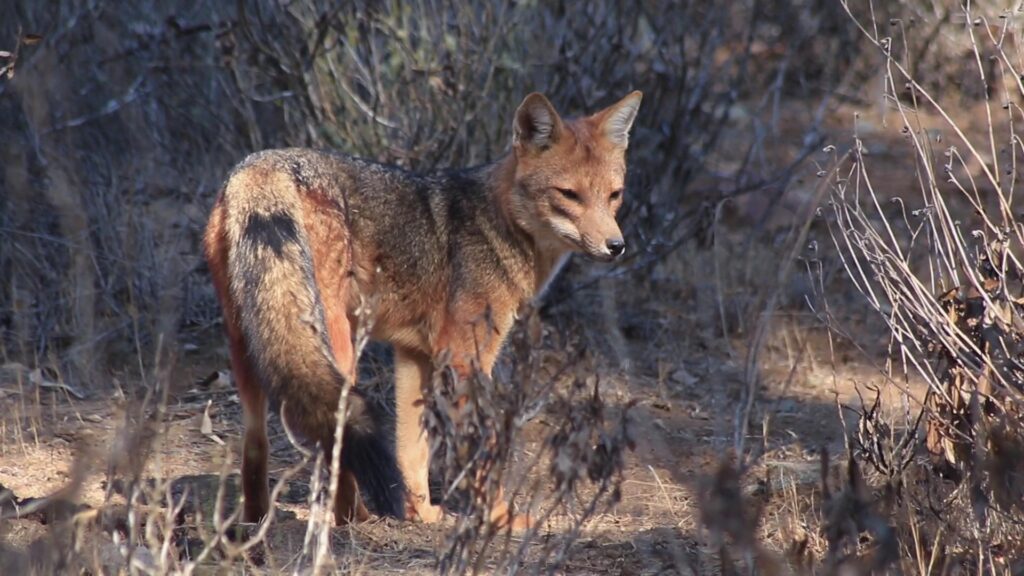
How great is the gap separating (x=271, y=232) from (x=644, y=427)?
1.78 metres

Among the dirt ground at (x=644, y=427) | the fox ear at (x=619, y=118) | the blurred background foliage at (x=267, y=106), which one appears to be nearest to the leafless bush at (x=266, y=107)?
the blurred background foliage at (x=267, y=106)

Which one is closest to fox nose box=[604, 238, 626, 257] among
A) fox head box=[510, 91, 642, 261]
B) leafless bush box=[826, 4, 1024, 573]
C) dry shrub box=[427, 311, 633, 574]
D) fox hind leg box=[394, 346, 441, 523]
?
fox head box=[510, 91, 642, 261]

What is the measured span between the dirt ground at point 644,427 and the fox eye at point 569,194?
0.62 m

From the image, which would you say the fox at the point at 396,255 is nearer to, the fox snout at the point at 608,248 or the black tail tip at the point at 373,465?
the fox snout at the point at 608,248

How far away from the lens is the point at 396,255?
17.7ft

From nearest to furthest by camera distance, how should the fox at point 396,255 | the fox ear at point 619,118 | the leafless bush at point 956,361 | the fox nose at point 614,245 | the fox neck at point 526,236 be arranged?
the leafless bush at point 956,361 < the fox at point 396,255 < the fox nose at point 614,245 < the fox neck at point 526,236 < the fox ear at point 619,118

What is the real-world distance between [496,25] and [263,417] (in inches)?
112

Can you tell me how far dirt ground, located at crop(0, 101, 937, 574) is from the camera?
453 cm

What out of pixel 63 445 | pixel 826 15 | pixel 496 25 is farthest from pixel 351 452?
pixel 826 15

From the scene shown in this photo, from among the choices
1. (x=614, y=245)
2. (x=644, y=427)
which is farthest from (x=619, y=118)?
(x=644, y=427)

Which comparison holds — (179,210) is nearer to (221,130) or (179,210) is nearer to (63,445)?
(221,130)

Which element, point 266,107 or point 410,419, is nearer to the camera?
point 410,419

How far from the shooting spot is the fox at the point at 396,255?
4676mm

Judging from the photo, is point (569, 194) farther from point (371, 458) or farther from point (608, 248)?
point (371, 458)
